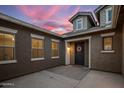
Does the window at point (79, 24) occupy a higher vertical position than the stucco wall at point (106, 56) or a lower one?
higher

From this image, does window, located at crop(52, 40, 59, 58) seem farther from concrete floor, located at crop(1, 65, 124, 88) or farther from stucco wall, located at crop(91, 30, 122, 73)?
concrete floor, located at crop(1, 65, 124, 88)

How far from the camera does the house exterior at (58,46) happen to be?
5.00 m

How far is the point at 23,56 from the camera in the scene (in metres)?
5.83

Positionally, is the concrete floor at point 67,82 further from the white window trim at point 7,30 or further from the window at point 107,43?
the white window trim at point 7,30

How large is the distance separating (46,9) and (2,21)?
11.9 feet

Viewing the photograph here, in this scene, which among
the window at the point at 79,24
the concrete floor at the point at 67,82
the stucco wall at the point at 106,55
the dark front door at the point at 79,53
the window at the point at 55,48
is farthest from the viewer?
the window at the point at 79,24

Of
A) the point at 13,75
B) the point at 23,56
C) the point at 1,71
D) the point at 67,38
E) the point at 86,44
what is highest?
the point at 67,38

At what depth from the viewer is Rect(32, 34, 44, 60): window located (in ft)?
22.2

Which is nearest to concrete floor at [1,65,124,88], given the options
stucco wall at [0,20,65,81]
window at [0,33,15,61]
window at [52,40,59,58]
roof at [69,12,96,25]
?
stucco wall at [0,20,65,81]

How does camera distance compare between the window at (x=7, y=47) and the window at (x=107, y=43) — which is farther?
the window at (x=107, y=43)

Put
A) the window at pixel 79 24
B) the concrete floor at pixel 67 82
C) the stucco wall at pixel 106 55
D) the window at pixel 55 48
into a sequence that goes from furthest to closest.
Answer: the window at pixel 79 24, the window at pixel 55 48, the stucco wall at pixel 106 55, the concrete floor at pixel 67 82

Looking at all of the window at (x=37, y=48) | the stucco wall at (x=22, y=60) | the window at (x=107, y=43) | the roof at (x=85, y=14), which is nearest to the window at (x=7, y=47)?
the stucco wall at (x=22, y=60)
